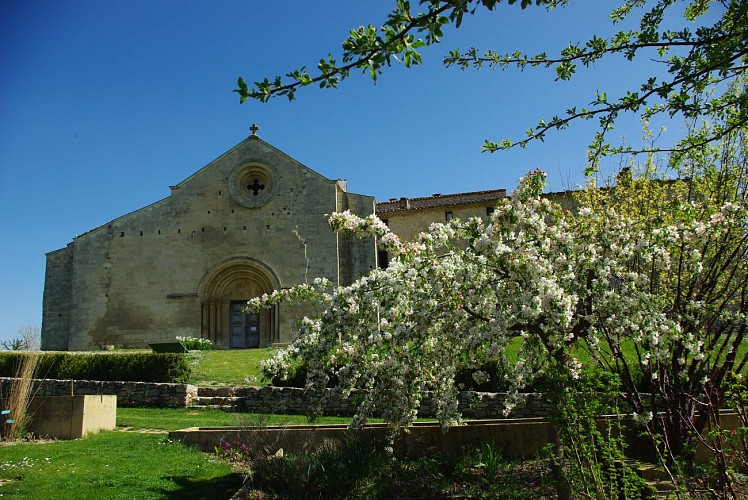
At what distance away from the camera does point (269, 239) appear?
25453mm

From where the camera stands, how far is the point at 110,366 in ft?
48.8

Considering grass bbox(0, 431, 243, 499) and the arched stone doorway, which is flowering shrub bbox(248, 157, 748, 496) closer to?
grass bbox(0, 431, 243, 499)

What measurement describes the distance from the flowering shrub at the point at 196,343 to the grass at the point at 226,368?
1.95 metres

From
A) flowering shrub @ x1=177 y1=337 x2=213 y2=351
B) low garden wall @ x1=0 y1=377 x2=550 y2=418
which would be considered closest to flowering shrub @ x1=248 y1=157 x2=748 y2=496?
low garden wall @ x1=0 y1=377 x2=550 y2=418

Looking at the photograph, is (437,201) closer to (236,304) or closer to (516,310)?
(236,304)

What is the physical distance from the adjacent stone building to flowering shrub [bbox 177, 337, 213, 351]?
1.24 metres

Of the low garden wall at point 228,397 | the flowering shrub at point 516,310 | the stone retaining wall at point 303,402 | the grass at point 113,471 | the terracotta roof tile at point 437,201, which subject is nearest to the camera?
the flowering shrub at point 516,310

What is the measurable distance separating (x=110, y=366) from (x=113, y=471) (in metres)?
8.35

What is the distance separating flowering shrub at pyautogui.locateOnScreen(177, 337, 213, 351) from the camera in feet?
73.0

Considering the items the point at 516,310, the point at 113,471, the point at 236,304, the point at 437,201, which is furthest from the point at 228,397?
the point at 437,201

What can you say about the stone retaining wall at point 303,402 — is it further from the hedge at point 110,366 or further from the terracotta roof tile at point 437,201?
the terracotta roof tile at point 437,201

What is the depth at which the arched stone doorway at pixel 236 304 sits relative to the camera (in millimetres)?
24922

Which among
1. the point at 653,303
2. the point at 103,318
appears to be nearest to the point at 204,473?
the point at 653,303

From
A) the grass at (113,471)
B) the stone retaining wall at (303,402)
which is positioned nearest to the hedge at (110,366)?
the stone retaining wall at (303,402)
